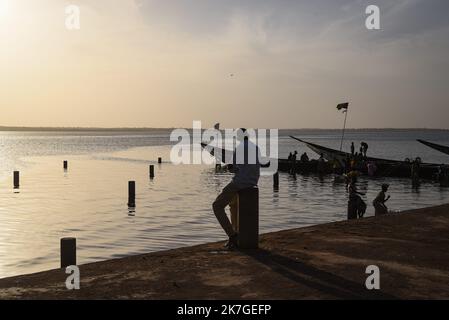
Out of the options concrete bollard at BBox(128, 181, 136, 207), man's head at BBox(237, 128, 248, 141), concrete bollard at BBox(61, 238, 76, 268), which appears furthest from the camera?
→ concrete bollard at BBox(128, 181, 136, 207)

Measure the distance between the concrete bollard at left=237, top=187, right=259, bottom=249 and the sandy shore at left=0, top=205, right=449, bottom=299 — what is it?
0.33 meters

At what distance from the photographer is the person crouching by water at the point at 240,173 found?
8719mm

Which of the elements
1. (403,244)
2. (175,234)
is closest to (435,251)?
(403,244)

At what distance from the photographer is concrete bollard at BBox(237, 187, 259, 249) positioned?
348 inches

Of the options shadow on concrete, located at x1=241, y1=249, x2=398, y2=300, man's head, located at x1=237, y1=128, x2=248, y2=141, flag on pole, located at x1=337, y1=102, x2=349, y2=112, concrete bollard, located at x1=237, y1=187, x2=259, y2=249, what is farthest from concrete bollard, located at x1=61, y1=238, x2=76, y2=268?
flag on pole, located at x1=337, y1=102, x2=349, y2=112

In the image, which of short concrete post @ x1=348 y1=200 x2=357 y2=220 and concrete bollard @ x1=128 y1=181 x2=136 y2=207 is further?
concrete bollard @ x1=128 y1=181 x2=136 y2=207

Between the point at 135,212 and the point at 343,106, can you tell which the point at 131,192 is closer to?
the point at 135,212

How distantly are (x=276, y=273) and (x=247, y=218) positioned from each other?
1770 millimetres

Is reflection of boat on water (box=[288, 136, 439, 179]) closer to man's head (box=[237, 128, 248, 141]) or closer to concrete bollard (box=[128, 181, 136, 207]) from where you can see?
concrete bollard (box=[128, 181, 136, 207])

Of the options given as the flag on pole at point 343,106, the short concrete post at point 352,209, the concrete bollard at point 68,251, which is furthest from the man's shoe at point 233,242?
the flag on pole at point 343,106

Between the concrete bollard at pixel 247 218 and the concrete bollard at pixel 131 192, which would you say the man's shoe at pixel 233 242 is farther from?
the concrete bollard at pixel 131 192

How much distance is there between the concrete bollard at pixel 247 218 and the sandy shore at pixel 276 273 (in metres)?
0.33

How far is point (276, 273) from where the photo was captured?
7.22 metres
